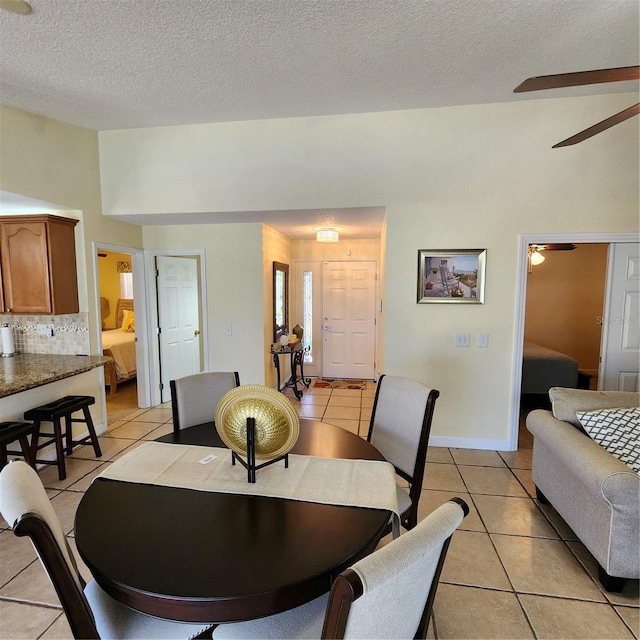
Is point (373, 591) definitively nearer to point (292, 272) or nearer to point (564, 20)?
point (564, 20)

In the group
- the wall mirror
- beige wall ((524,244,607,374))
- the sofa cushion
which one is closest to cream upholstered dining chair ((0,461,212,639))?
the sofa cushion

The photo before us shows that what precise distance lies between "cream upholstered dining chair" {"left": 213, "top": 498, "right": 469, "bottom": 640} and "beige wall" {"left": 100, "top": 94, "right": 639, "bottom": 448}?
2.52m

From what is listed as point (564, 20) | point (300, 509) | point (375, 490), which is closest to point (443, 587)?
point (375, 490)

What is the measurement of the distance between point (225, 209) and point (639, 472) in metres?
3.56

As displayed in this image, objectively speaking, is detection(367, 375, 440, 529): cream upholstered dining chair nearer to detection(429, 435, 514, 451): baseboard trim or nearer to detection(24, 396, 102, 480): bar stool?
detection(429, 435, 514, 451): baseboard trim

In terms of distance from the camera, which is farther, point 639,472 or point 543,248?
point 543,248

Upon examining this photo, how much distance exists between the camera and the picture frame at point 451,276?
3264 millimetres

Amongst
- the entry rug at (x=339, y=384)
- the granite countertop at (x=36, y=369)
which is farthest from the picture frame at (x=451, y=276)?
the granite countertop at (x=36, y=369)

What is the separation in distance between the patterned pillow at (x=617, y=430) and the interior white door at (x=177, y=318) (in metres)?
4.19

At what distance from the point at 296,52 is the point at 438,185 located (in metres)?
1.59

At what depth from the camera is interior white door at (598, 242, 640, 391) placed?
315 centimetres

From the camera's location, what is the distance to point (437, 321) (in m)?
3.38

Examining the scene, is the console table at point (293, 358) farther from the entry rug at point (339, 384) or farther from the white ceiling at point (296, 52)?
the white ceiling at point (296, 52)

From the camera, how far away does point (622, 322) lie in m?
3.25
